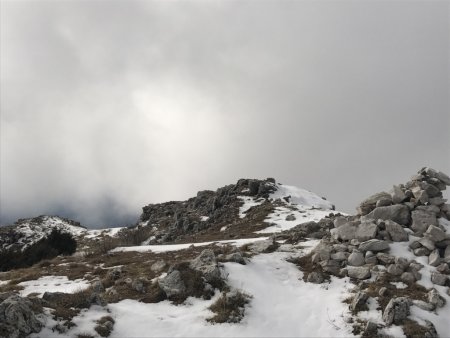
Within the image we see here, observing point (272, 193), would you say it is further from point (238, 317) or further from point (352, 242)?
point (238, 317)

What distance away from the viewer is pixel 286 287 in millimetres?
19891

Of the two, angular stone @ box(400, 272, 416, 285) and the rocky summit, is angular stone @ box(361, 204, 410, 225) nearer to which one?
the rocky summit

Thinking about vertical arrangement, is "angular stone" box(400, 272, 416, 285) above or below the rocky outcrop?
below

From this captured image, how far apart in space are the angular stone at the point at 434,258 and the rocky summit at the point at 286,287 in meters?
0.08

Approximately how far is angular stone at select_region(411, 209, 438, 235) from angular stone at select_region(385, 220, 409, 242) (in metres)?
0.99

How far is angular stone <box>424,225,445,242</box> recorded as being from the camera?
21.6 m

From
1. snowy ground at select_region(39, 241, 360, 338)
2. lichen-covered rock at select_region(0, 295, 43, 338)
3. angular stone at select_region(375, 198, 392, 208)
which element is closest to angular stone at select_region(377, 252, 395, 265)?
snowy ground at select_region(39, 241, 360, 338)

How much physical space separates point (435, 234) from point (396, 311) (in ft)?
23.7

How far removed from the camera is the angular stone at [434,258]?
20.3 metres

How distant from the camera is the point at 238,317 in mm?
16703

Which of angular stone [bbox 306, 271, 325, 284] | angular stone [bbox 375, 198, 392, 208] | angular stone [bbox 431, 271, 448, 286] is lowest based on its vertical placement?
angular stone [bbox 431, 271, 448, 286]

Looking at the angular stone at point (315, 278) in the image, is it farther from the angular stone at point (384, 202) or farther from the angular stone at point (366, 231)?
the angular stone at point (384, 202)

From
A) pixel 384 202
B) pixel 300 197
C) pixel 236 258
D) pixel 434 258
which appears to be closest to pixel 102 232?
pixel 300 197

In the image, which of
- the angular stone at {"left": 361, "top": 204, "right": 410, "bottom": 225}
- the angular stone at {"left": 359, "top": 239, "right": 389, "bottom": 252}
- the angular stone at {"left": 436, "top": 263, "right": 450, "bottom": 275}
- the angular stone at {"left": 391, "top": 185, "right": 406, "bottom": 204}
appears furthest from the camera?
the angular stone at {"left": 391, "top": 185, "right": 406, "bottom": 204}
